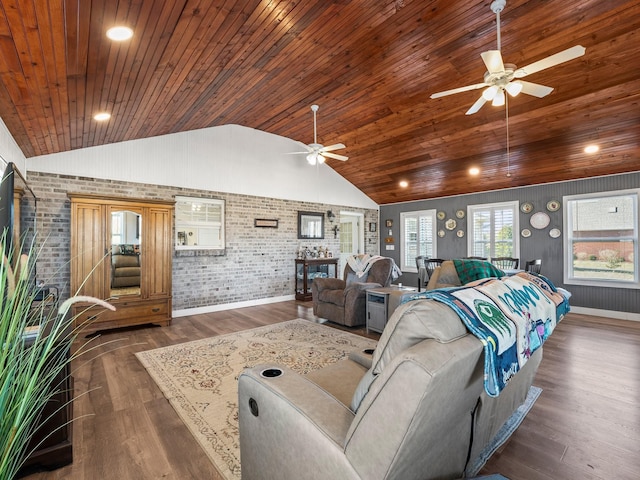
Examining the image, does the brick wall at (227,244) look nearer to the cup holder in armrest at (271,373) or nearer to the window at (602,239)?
the cup holder in armrest at (271,373)

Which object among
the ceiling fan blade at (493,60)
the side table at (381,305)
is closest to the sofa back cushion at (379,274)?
the side table at (381,305)

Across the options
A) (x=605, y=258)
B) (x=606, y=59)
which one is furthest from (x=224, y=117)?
(x=605, y=258)

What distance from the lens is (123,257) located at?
4.53m

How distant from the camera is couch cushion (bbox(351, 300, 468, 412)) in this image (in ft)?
3.43

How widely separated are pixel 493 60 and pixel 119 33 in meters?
2.77

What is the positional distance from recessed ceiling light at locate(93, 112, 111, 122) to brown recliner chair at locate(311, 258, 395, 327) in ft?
11.4

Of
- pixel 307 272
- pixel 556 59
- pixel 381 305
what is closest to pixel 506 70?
pixel 556 59

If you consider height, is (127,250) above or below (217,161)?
below

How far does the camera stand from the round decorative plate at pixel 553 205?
6078 mm

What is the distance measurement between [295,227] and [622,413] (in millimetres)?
5752

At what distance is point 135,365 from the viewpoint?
3.34 meters

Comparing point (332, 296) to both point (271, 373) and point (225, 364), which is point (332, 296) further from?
point (271, 373)

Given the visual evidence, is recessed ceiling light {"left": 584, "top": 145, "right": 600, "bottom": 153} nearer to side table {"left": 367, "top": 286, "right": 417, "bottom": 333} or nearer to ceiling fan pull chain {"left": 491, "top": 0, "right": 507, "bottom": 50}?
ceiling fan pull chain {"left": 491, "top": 0, "right": 507, "bottom": 50}

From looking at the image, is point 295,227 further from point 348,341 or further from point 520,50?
point 520,50
